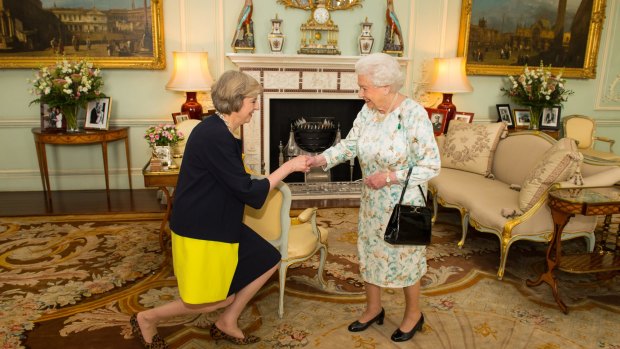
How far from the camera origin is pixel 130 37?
5.32 m

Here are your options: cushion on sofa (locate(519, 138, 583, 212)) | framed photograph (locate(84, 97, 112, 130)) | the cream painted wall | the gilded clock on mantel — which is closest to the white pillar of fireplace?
the gilded clock on mantel

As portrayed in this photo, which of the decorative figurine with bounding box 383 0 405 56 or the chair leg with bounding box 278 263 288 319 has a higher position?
the decorative figurine with bounding box 383 0 405 56

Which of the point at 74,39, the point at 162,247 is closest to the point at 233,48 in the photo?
the point at 74,39

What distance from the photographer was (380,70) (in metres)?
2.29

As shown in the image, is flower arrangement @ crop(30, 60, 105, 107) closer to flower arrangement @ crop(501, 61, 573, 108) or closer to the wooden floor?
the wooden floor

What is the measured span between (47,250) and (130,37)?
104 inches

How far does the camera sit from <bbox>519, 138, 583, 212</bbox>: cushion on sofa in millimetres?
3270

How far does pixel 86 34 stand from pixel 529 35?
5.43 m

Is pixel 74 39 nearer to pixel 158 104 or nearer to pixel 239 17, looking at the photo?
pixel 158 104

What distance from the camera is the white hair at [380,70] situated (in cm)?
229

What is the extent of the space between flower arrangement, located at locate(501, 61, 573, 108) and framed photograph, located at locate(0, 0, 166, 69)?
4.35 metres

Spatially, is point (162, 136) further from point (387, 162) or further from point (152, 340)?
point (387, 162)

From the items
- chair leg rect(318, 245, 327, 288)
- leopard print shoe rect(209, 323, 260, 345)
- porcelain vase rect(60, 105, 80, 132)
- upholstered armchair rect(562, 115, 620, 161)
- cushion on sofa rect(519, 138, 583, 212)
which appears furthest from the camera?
upholstered armchair rect(562, 115, 620, 161)

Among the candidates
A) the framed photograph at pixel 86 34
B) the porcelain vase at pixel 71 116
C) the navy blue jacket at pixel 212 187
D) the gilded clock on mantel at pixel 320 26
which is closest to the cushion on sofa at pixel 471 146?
the gilded clock on mantel at pixel 320 26
